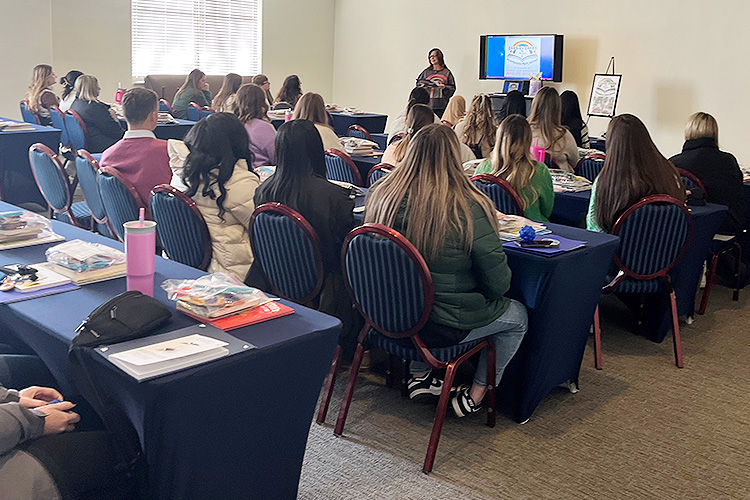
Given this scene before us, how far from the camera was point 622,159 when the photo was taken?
3553mm

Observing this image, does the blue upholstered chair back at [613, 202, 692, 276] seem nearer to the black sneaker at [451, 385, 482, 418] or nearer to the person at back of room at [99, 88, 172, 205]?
the black sneaker at [451, 385, 482, 418]

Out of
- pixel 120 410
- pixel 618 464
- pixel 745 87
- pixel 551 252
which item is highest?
pixel 745 87

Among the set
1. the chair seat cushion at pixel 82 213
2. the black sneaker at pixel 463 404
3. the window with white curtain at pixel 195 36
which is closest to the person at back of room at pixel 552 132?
the black sneaker at pixel 463 404

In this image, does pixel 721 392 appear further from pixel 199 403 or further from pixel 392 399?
pixel 199 403

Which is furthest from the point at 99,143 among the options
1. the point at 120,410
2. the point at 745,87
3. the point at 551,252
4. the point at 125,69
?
the point at 745,87

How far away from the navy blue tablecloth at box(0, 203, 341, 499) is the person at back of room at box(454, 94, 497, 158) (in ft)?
13.2

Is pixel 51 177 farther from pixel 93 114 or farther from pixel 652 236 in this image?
pixel 652 236

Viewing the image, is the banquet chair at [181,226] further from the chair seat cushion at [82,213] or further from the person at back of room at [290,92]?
the person at back of room at [290,92]

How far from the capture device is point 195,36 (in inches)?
444

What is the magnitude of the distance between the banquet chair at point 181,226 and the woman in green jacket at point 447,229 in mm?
835

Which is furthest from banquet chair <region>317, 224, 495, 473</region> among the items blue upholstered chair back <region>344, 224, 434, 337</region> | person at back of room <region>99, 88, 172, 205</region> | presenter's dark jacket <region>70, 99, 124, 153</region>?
presenter's dark jacket <region>70, 99, 124, 153</region>

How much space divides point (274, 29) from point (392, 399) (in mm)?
9805

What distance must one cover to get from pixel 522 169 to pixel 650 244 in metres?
0.72

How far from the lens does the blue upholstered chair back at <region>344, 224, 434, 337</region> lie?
2498 millimetres
